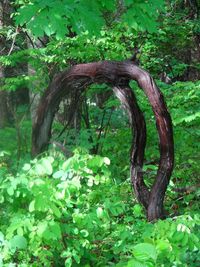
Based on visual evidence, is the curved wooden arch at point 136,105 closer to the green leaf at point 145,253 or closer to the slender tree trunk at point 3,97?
the green leaf at point 145,253

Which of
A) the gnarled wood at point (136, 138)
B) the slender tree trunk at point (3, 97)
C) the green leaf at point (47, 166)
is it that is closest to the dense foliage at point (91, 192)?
the green leaf at point (47, 166)

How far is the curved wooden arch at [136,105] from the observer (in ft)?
12.7

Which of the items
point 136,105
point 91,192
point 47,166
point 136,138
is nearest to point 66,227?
point 47,166

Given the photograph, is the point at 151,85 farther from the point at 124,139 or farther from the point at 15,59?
the point at 15,59

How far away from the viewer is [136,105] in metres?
4.09

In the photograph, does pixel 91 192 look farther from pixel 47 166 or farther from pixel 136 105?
pixel 136 105

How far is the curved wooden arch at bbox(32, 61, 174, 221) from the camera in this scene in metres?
3.88

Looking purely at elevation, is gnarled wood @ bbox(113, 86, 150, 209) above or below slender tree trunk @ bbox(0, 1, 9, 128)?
below

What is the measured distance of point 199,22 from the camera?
9.59m

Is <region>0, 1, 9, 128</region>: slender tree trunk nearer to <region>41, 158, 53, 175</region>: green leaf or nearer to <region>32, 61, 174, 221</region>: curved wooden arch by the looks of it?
<region>32, 61, 174, 221</region>: curved wooden arch

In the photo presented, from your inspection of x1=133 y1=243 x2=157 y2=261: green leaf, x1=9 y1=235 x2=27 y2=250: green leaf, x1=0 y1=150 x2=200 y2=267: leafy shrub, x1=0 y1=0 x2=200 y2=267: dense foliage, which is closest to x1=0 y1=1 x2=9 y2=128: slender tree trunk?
x1=0 y1=0 x2=200 y2=267: dense foliage

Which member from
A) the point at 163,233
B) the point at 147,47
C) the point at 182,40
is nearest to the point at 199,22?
the point at 182,40

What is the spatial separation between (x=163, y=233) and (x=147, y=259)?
75cm

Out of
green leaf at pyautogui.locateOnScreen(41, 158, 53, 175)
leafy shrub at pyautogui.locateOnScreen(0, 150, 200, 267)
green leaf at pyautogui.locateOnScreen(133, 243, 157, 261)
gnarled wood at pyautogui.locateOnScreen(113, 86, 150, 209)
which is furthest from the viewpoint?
gnarled wood at pyautogui.locateOnScreen(113, 86, 150, 209)
